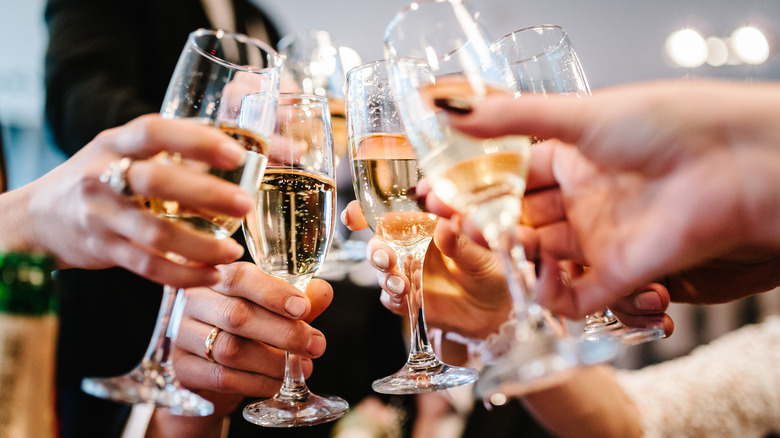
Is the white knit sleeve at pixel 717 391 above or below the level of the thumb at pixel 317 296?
below

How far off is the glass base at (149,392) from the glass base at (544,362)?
0.30 meters

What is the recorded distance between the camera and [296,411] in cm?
74

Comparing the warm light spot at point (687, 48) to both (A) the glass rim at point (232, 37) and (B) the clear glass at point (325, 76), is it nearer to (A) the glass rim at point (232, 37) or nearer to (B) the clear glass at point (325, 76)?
(B) the clear glass at point (325, 76)

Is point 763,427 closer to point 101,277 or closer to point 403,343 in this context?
point 403,343

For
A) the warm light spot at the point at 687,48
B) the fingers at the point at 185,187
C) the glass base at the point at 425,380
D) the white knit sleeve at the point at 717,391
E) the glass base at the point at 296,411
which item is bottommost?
the white knit sleeve at the point at 717,391

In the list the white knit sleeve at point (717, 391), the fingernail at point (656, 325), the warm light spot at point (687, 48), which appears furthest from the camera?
the warm light spot at point (687, 48)

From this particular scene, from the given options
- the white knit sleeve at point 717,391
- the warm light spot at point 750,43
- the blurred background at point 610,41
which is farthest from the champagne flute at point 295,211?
the warm light spot at point 750,43

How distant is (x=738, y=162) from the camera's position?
58 centimetres

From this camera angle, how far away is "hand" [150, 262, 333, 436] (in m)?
0.84

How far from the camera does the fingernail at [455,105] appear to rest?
0.56m

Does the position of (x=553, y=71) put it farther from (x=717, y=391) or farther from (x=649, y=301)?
(x=717, y=391)

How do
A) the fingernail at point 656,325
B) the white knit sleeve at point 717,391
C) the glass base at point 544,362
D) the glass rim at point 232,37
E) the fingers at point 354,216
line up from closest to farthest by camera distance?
1. the glass base at point 544,362
2. the glass rim at point 232,37
3. the fingernail at point 656,325
4. the fingers at point 354,216
5. the white knit sleeve at point 717,391

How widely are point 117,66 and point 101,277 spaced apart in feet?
2.50

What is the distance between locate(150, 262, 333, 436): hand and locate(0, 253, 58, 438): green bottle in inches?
12.7
